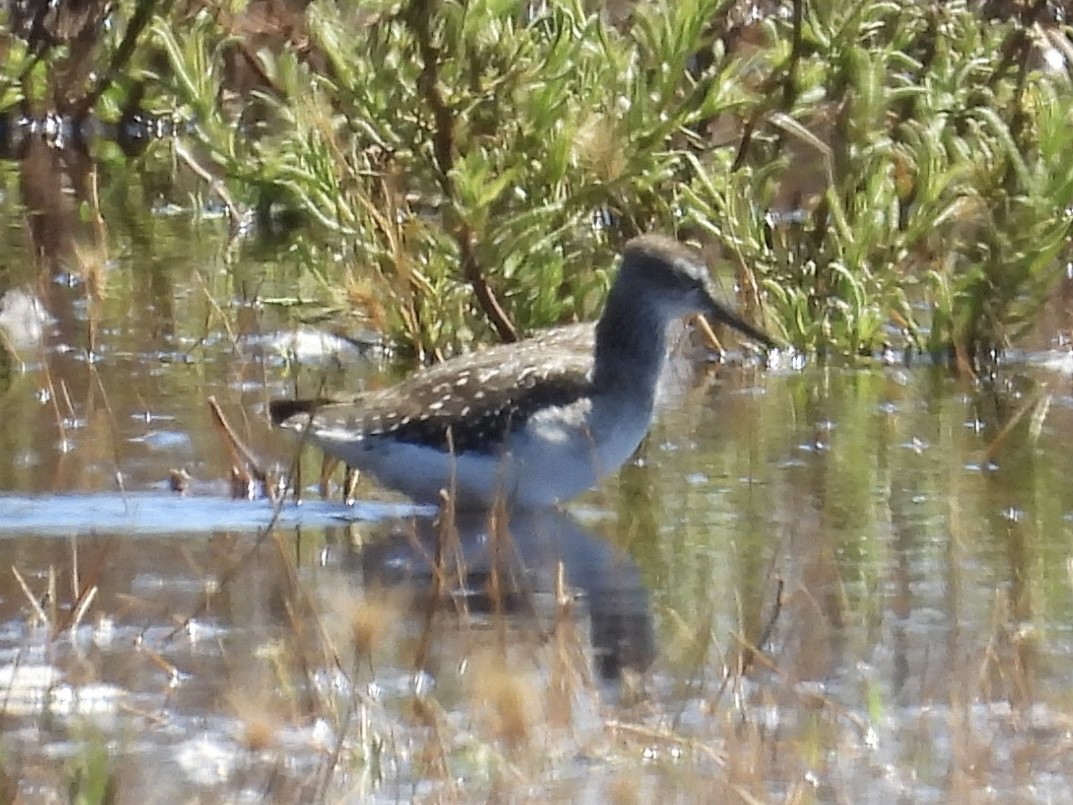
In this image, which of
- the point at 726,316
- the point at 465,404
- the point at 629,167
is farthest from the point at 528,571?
the point at 629,167

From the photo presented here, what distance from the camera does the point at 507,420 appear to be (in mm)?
6973

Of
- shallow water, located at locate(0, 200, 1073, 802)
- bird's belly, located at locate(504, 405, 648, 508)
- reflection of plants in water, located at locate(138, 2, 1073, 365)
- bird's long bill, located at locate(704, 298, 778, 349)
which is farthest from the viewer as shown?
reflection of plants in water, located at locate(138, 2, 1073, 365)

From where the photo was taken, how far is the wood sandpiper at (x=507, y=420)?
6906 millimetres

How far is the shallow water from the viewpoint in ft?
15.4

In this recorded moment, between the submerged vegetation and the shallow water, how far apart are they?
0.35 meters

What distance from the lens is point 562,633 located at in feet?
15.2

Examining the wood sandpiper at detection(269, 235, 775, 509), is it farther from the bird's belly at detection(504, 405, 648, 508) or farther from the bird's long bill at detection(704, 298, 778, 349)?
the bird's long bill at detection(704, 298, 778, 349)

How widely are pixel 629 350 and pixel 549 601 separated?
1367mm

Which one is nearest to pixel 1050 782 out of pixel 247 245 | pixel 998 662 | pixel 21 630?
pixel 998 662

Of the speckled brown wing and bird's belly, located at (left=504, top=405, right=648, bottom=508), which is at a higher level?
the speckled brown wing

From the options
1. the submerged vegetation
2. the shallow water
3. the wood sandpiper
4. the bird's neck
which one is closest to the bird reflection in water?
the shallow water

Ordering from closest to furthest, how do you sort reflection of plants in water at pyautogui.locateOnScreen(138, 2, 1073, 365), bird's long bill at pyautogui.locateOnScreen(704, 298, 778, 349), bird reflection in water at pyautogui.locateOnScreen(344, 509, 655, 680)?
bird reflection in water at pyautogui.locateOnScreen(344, 509, 655, 680) → bird's long bill at pyautogui.locateOnScreen(704, 298, 778, 349) → reflection of plants in water at pyautogui.locateOnScreen(138, 2, 1073, 365)

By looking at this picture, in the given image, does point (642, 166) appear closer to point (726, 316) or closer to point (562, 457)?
point (726, 316)

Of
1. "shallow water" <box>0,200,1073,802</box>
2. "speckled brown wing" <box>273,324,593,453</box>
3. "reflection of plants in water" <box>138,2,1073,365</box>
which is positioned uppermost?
"reflection of plants in water" <box>138,2,1073,365</box>
